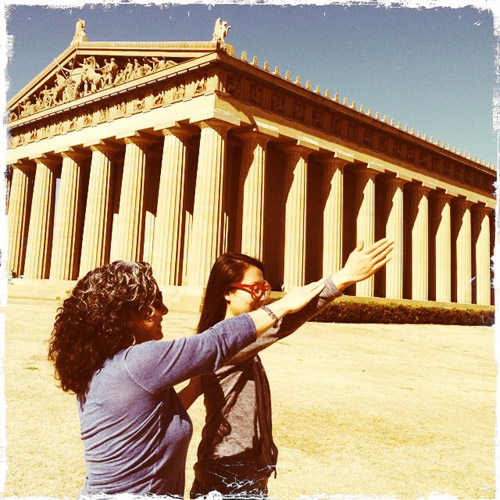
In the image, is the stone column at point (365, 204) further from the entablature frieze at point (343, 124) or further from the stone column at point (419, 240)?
the stone column at point (419, 240)

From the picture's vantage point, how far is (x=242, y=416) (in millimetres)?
3107

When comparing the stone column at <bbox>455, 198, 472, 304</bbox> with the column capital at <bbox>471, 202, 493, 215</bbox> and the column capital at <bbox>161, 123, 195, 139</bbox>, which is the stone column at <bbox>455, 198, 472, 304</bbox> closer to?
the column capital at <bbox>471, 202, 493, 215</bbox>

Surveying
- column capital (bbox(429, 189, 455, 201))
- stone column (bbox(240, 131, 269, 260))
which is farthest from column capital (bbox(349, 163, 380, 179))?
stone column (bbox(240, 131, 269, 260))

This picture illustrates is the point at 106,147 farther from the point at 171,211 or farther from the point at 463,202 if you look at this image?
the point at 463,202

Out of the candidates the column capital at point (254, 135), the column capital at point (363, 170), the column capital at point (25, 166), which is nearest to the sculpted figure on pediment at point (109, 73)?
the column capital at point (254, 135)

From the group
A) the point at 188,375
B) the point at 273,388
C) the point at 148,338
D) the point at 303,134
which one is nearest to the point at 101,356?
the point at 148,338

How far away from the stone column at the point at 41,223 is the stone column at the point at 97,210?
5244 millimetres

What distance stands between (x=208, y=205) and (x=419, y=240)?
20292mm

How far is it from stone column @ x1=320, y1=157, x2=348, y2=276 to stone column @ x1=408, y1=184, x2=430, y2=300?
350 inches

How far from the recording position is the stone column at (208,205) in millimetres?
27859

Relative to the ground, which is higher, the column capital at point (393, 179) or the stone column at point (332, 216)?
the column capital at point (393, 179)

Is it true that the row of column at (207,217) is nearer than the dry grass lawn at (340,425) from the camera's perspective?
No

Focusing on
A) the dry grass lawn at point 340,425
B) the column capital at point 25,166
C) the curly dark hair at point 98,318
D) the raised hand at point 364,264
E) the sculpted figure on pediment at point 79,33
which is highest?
the sculpted figure on pediment at point 79,33

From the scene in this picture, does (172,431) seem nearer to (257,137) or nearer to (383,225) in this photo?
(257,137)
